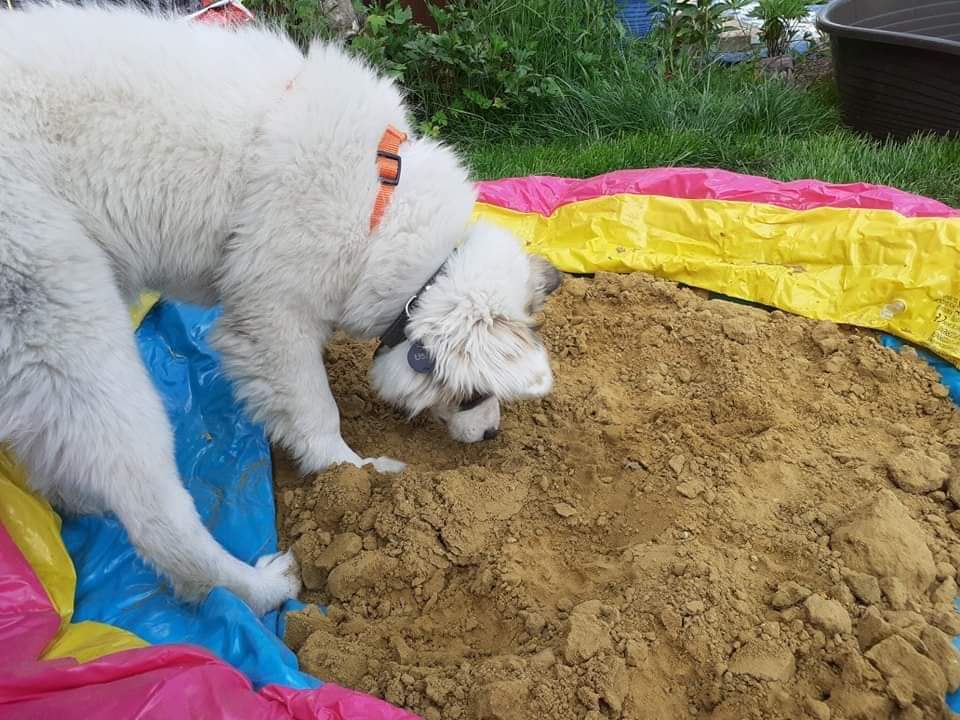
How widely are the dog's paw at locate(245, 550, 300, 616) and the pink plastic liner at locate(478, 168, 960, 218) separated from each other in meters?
2.48

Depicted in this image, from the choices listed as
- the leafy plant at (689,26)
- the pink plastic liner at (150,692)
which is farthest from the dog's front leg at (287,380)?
the leafy plant at (689,26)

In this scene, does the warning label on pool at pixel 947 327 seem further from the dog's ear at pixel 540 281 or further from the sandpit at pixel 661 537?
the dog's ear at pixel 540 281

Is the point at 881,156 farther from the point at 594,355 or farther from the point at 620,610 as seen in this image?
the point at 620,610

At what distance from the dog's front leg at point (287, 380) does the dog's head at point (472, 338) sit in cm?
25

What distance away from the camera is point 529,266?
2742 millimetres

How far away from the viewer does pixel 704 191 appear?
Result: 162 inches

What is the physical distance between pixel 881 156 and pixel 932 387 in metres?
2.14

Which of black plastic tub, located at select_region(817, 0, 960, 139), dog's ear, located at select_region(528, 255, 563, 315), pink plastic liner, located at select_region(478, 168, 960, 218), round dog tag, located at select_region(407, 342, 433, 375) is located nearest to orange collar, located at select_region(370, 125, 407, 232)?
round dog tag, located at select_region(407, 342, 433, 375)

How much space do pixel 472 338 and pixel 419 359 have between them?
0.19 meters

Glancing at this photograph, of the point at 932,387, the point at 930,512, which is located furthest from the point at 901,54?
the point at 930,512

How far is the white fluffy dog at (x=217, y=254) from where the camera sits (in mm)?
2051

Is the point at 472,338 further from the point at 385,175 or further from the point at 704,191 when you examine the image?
the point at 704,191

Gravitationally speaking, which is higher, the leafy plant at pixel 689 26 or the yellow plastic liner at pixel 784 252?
the leafy plant at pixel 689 26

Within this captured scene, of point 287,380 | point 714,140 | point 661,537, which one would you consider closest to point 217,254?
point 287,380
